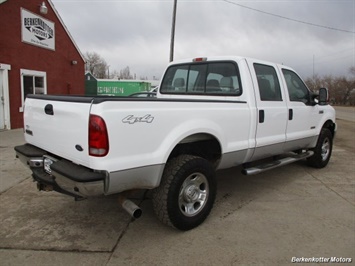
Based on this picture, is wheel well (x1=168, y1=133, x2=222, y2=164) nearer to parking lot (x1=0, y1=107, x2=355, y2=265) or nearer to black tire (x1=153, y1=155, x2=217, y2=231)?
black tire (x1=153, y1=155, x2=217, y2=231)

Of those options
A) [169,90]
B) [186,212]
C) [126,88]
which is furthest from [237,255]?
[126,88]

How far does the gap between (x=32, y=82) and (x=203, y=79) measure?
10476 mm

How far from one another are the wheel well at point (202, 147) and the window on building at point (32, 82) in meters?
9.88

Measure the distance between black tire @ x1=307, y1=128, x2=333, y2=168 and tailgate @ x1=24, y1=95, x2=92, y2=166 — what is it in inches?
190

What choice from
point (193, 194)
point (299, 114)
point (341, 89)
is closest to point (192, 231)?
point (193, 194)

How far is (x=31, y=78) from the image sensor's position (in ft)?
41.9

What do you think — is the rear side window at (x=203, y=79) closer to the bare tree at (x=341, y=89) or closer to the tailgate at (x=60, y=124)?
the tailgate at (x=60, y=124)

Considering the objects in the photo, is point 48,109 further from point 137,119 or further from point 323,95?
point 323,95

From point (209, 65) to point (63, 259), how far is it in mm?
3237

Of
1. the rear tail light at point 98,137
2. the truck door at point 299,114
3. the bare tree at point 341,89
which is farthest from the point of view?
the bare tree at point 341,89

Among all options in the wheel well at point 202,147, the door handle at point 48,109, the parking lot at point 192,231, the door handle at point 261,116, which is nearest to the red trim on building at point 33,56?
the parking lot at point 192,231

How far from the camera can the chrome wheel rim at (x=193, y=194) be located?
3.40 m

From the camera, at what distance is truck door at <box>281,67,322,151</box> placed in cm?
496

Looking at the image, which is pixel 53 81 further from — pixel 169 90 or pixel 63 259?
pixel 63 259
